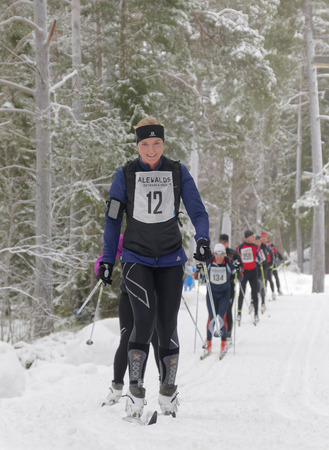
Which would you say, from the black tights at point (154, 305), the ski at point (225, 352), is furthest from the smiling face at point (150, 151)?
Result: the ski at point (225, 352)

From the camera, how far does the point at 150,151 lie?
413 centimetres

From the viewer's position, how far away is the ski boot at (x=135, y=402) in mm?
3878

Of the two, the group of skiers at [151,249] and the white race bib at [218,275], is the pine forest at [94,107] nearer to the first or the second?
→ the white race bib at [218,275]

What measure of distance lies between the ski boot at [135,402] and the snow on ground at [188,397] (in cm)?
10

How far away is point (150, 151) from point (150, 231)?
2.12ft

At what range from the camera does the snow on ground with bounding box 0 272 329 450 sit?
346 cm

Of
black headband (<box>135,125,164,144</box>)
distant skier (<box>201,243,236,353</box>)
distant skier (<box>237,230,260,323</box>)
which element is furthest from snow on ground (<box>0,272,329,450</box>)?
black headband (<box>135,125,164,144</box>)

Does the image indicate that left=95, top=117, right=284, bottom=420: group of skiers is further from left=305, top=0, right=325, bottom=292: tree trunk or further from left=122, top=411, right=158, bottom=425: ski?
left=305, top=0, right=325, bottom=292: tree trunk

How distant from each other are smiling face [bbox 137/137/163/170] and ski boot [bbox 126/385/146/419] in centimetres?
171

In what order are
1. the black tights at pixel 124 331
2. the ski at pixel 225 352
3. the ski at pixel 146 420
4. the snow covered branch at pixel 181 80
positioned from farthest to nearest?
the snow covered branch at pixel 181 80, the ski at pixel 225 352, the black tights at pixel 124 331, the ski at pixel 146 420

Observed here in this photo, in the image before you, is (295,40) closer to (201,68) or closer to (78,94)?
(201,68)

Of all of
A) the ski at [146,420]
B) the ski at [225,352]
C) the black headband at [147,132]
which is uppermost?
the black headband at [147,132]

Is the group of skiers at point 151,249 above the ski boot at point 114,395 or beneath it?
above

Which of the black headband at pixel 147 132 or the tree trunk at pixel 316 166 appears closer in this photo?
the black headband at pixel 147 132
